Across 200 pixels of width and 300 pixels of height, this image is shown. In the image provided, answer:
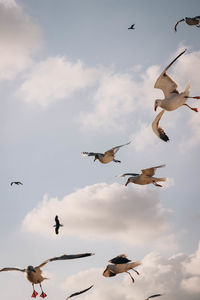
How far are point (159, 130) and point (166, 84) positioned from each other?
236cm

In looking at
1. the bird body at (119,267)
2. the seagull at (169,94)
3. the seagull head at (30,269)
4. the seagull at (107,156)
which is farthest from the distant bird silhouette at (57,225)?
the seagull at (169,94)

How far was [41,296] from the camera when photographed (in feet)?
56.9

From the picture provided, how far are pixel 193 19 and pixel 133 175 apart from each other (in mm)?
8218

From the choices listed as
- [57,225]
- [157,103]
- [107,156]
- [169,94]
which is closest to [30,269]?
[57,225]

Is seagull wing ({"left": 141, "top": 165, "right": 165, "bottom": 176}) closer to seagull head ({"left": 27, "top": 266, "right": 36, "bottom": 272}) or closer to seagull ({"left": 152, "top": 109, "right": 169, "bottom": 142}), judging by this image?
seagull ({"left": 152, "top": 109, "right": 169, "bottom": 142})

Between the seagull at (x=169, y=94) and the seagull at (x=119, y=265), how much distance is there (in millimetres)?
7426

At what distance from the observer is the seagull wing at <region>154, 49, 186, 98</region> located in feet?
57.3

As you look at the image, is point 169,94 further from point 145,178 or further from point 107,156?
point 107,156

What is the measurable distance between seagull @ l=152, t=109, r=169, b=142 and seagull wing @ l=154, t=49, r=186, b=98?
112cm

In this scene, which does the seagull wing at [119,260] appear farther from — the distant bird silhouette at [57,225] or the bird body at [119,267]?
the distant bird silhouette at [57,225]

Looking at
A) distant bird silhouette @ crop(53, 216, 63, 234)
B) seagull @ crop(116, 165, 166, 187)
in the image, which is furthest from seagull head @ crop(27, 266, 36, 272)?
seagull @ crop(116, 165, 166, 187)

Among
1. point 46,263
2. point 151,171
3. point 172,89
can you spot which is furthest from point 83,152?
point 46,263

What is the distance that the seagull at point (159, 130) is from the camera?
735 inches

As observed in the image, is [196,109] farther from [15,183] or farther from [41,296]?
[15,183]
